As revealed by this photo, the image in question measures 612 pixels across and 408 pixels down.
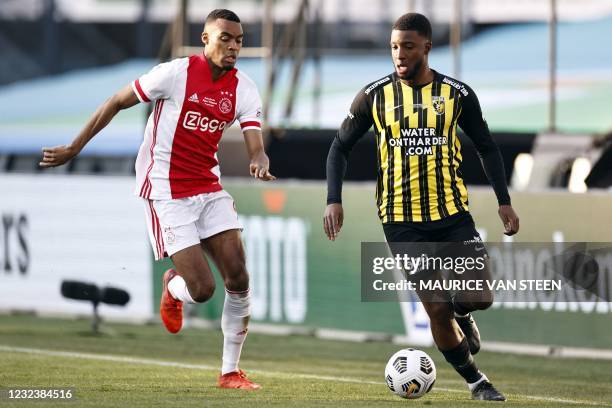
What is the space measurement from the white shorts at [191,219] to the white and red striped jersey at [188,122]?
2.2 inches

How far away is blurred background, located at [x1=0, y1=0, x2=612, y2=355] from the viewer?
45.8ft

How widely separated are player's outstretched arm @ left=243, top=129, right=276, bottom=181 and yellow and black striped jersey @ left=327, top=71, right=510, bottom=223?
0.43 meters

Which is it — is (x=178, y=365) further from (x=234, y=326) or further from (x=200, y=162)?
(x=200, y=162)

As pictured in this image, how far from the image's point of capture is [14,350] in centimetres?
1260

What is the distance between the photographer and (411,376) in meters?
9.24

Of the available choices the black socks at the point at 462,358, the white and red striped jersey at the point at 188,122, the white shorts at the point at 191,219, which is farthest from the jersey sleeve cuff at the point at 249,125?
the black socks at the point at 462,358

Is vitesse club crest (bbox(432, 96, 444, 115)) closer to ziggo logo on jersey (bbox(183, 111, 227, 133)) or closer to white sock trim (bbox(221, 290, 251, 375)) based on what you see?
ziggo logo on jersey (bbox(183, 111, 227, 133))

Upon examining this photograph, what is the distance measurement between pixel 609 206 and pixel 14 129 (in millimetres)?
18645

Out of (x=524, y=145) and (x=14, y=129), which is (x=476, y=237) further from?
(x=14, y=129)

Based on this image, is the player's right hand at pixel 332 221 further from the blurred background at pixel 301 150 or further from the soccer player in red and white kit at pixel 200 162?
the blurred background at pixel 301 150

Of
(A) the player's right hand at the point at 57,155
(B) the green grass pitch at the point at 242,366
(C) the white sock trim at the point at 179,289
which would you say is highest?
(A) the player's right hand at the point at 57,155

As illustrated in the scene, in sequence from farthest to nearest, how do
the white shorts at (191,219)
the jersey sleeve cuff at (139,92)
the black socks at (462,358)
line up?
the white shorts at (191,219)
the jersey sleeve cuff at (139,92)
the black socks at (462,358)

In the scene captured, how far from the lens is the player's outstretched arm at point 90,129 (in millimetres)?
9284

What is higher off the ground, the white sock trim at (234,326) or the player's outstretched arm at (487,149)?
the player's outstretched arm at (487,149)
